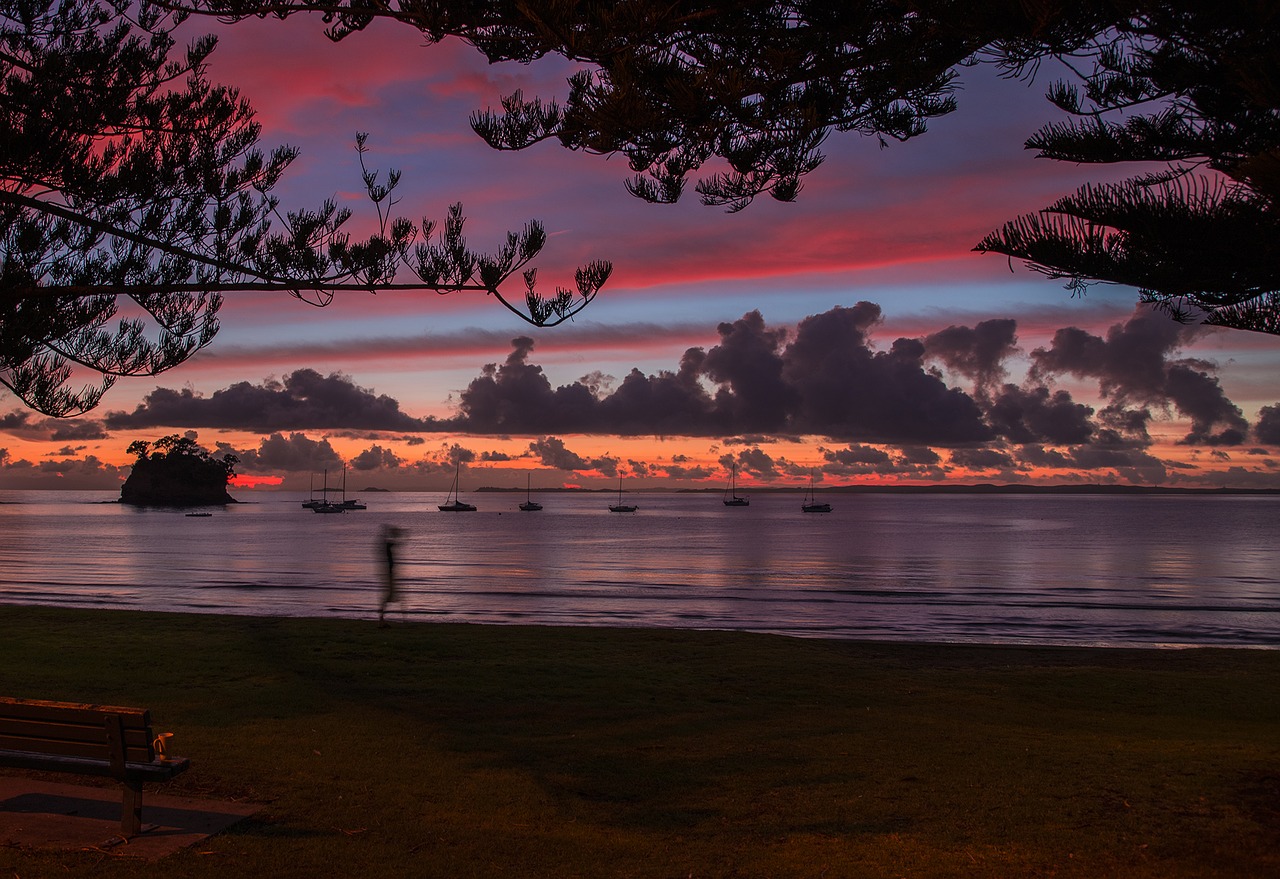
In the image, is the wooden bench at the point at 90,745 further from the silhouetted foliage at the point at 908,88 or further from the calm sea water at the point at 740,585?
the calm sea water at the point at 740,585

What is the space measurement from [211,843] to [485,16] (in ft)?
18.1

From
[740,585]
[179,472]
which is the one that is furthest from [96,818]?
[179,472]

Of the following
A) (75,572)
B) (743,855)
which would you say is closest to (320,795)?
(743,855)

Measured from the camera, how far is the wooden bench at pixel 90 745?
515 cm

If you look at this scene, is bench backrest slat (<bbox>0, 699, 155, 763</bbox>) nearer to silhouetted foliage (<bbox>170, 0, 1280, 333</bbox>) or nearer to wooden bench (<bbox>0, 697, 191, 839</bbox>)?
wooden bench (<bbox>0, 697, 191, 839</bbox>)

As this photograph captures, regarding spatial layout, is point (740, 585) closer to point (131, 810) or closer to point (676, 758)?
point (676, 758)

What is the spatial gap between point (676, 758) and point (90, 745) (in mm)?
4228

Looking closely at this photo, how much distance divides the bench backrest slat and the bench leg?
7.8 inches

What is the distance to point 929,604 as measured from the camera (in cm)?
3048

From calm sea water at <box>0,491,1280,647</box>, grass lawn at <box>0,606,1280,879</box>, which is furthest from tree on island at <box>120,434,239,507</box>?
grass lawn at <box>0,606,1280,879</box>

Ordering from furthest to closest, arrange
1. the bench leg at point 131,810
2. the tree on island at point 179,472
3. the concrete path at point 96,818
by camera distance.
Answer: the tree on island at point 179,472, the bench leg at point 131,810, the concrete path at point 96,818

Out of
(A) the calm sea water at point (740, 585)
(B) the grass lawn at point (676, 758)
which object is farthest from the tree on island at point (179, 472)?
(B) the grass lawn at point (676, 758)

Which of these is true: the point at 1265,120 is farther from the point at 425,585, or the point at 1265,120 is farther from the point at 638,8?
the point at 425,585

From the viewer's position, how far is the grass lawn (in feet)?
17.3
